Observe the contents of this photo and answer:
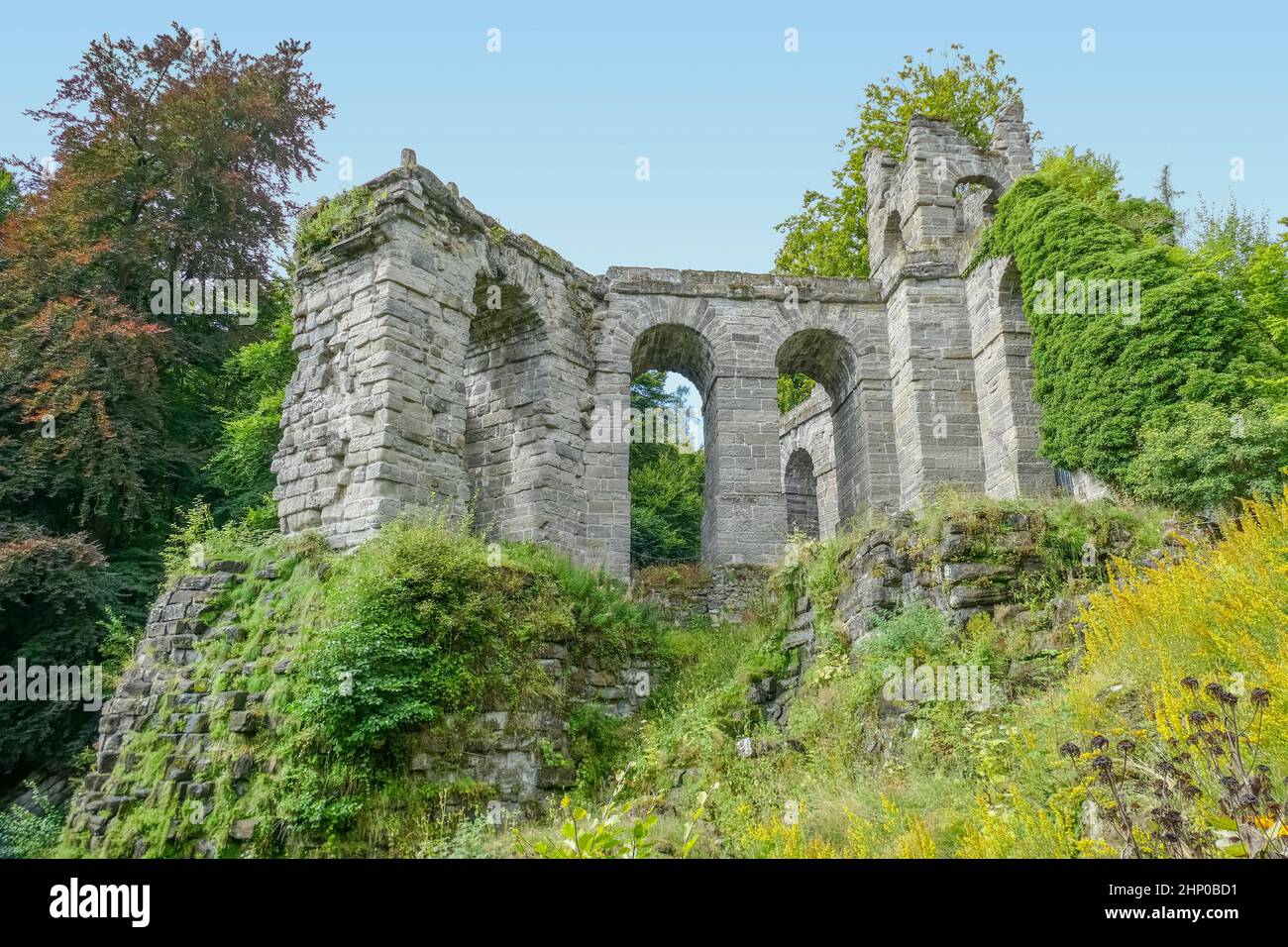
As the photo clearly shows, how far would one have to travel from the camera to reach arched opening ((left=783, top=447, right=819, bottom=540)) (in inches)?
877

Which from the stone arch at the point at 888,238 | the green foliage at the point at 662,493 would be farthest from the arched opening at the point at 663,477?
the stone arch at the point at 888,238

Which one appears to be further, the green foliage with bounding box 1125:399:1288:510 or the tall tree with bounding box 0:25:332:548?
the tall tree with bounding box 0:25:332:548

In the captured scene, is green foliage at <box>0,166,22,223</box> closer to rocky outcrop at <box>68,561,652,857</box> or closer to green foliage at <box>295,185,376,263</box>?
green foliage at <box>295,185,376,263</box>

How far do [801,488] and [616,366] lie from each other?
829 cm

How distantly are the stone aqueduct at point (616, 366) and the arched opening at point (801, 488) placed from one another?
417 centimetres

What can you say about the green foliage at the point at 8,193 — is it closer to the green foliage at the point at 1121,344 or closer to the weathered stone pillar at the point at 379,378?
the weathered stone pillar at the point at 379,378

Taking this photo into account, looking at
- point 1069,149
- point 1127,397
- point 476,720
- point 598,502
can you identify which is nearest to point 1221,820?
point 476,720

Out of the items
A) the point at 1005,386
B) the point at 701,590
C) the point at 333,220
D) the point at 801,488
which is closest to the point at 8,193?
the point at 333,220

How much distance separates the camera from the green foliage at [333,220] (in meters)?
12.7

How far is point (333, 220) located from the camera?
13.0 metres

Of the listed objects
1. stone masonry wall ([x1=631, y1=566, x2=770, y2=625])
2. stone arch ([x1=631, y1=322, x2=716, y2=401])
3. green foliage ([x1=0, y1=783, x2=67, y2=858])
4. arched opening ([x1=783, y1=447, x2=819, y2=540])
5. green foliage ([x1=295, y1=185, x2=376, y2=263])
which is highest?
green foliage ([x1=295, y1=185, x2=376, y2=263])

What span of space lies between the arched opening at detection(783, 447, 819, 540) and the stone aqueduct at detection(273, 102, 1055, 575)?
4.17 meters

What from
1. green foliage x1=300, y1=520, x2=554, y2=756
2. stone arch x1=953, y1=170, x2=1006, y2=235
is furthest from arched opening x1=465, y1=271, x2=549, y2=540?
stone arch x1=953, y1=170, x2=1006, y2=235

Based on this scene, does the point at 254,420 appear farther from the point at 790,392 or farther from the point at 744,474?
the point at 790,392
